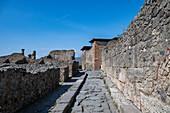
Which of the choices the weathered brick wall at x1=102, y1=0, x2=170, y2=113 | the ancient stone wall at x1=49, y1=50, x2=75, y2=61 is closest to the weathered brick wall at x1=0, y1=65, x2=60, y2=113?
the weathered brick wall at x1=102, y1=0, x2=170, y2=113

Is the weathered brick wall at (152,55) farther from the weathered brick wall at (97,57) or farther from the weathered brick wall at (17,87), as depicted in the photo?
the weathered brick wall at (97,57)

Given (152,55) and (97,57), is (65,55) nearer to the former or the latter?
(97,57)

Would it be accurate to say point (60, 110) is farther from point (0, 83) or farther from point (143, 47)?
point (143, 47)

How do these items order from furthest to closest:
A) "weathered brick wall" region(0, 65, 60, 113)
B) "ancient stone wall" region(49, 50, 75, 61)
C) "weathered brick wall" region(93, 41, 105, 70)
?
Result: 1. "ancient stone wall" region(49, 50, 75, 61)
2. "weathered brick wall" region(93, 41, 105, 70)
3. "weathered brick wall" region(0, 65, 60, 113)

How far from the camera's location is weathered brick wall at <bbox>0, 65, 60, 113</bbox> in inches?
101

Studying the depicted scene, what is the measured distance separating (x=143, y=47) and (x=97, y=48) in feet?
53.7

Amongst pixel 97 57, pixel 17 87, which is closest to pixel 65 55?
pixel 97 57

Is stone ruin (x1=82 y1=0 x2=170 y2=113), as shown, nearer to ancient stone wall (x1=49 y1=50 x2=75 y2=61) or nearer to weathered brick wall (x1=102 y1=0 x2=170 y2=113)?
weathered brick wall (x1=102 y1=0 x2=170 y2=113)

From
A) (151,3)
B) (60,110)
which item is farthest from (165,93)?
(60,110)

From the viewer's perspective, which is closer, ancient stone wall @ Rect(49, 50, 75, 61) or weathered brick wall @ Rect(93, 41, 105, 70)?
weathered brick wall @ Rect(93, 41, 105, 70)

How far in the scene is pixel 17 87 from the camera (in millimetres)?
3061

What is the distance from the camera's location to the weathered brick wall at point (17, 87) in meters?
2.57

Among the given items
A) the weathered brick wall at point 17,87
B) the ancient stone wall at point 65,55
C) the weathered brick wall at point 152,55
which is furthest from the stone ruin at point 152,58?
the ancient stone wall at point 65,55

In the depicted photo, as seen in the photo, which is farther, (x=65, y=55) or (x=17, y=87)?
(x=65, y=55)
